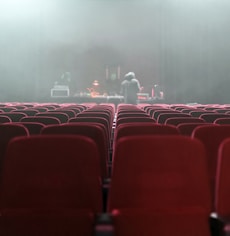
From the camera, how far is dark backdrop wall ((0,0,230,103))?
17547 millimetres

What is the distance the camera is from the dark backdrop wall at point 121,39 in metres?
17.5

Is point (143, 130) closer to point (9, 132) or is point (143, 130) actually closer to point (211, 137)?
point (211, 137)

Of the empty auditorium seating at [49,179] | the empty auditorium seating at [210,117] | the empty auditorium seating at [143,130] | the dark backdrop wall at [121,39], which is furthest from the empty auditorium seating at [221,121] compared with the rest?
the dark backdrop wall at [121,39]

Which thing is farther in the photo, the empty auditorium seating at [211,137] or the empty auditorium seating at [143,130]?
the empty auditorium seating at [143,130]

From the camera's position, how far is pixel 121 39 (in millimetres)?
19016

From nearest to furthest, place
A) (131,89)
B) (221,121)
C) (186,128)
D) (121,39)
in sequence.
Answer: (186,128) < (221,121) < (131,89) < (121,39)

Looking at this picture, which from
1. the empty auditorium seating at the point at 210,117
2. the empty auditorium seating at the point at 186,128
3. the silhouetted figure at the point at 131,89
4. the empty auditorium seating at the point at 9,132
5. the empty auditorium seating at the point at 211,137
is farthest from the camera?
the silhouetted figure at the point at 131,89

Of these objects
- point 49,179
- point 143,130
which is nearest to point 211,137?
point 143,130

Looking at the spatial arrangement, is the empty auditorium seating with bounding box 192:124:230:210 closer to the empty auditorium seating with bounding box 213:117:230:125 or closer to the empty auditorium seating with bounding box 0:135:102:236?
the empty auditorium seating with bounding box 0:135:102:236

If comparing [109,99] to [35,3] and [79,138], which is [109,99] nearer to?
[35,3]

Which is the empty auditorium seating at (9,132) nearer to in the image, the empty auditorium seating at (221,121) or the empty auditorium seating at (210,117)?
the empty auditorium seating at (221,121)

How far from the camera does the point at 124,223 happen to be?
82.7 inches

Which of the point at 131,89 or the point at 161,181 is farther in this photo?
the point at 131,89

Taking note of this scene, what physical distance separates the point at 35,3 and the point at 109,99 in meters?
5.28
